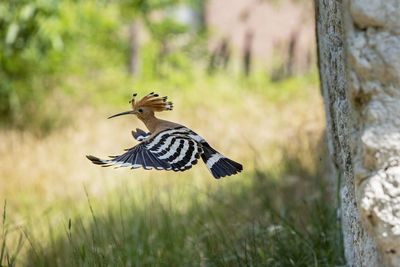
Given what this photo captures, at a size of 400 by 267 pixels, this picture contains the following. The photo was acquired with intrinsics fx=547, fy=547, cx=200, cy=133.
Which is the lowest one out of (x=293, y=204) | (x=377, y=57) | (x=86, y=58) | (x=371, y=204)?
(x=293, y=204)

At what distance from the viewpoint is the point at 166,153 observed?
1.07m

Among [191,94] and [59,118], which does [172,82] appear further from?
[59,118]

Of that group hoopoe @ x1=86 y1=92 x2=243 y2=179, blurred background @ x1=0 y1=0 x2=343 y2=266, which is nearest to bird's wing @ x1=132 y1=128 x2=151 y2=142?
hoopoe @ x1=86 y1=92 x2=243 y2=179

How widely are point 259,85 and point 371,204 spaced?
6.20 meters

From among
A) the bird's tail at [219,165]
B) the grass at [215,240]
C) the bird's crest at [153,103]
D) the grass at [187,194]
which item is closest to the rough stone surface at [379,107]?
the bird's tail at [219,165]

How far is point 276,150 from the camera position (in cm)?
458

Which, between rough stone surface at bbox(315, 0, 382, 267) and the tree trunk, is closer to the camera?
the tree trunk

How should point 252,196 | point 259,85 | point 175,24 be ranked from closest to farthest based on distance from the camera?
1. point 252,196
2. point 259,85
3. point 175,24

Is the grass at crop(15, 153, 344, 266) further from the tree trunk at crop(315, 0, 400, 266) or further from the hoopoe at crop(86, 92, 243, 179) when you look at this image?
the tree trunk at crop(315, 0, 400, 266)

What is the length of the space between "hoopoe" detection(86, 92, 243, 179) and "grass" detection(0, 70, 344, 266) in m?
0.60

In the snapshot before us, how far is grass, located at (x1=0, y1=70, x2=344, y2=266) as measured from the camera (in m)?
2.15

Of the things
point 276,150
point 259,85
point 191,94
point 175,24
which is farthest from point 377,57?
point 175,24

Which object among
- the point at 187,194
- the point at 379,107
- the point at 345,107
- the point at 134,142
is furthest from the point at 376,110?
the point at 134,142

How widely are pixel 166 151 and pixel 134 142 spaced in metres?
4.04
